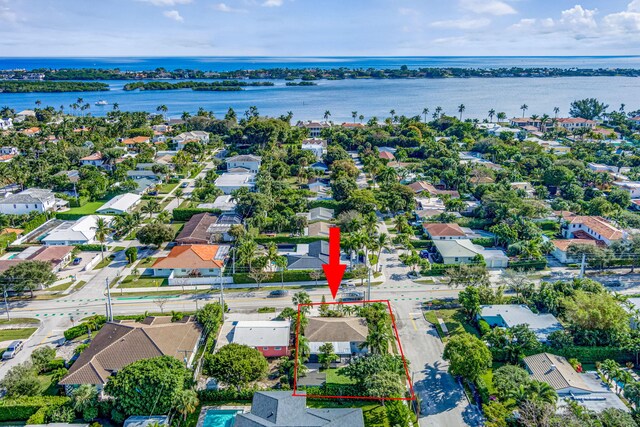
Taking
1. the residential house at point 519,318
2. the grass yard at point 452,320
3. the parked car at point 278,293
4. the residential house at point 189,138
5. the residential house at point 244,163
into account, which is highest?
the residential house at point 189,138

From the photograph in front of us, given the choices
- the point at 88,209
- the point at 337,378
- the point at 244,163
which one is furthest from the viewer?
the point at 244,163

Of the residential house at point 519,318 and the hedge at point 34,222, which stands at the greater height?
the hedge at point 34,222

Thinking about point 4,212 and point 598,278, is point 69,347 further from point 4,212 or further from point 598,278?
point 598,278

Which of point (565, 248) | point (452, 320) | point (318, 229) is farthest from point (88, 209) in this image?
point (565, 248)

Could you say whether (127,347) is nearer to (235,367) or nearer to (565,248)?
(235,367)

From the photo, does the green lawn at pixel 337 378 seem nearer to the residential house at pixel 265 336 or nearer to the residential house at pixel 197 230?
the residential house at pixel 265 336

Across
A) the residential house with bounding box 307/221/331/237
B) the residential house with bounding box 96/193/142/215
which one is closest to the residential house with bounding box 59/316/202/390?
the residential house with bounding box 307/221/331/237

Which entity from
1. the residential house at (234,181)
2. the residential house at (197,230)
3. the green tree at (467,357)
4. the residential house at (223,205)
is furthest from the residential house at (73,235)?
the green tree at (467,357)
